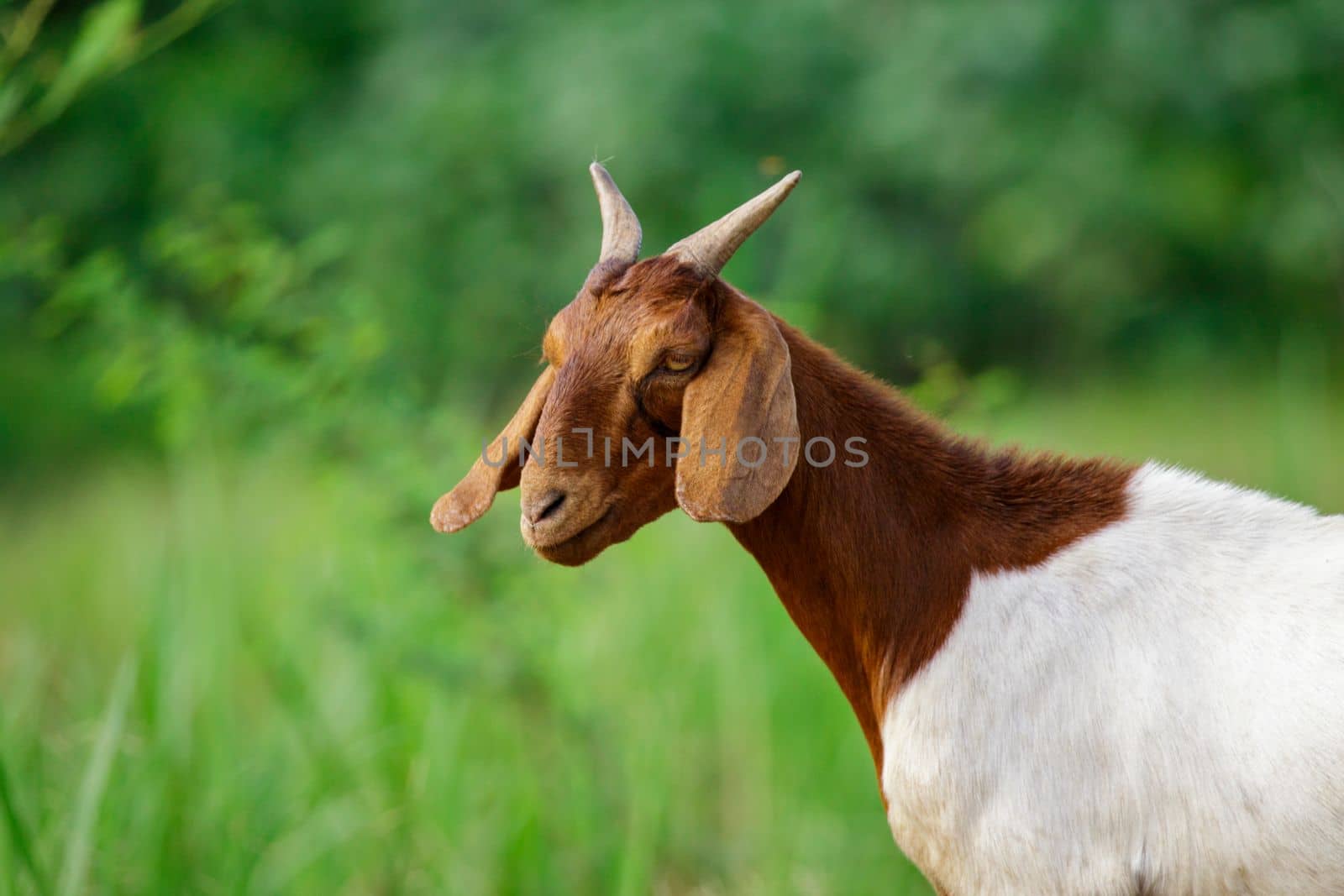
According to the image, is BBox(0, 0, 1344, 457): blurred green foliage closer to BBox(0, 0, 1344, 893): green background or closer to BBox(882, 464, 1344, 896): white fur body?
BBox(0, 0, 1344, 893): green background

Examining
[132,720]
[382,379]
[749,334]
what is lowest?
[132,720]

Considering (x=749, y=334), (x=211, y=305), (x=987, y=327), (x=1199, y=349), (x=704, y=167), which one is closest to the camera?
(x=749, y=334)

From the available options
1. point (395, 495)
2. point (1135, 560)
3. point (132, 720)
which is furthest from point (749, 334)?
point (132, 720)

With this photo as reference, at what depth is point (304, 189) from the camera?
9.91 metres

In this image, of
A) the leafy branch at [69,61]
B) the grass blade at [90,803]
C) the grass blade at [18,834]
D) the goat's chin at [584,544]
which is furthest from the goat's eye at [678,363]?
the grass blade at [90,803]

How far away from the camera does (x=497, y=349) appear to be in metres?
8.74

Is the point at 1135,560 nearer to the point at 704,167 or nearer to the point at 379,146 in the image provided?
the point at 704,167

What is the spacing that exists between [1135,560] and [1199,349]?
7853mm

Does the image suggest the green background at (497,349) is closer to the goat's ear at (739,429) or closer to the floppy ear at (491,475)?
the floppy ear at (491,475)

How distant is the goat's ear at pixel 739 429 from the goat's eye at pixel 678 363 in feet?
0.08

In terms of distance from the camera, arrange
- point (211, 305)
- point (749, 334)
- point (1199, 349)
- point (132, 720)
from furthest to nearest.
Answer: point (1199, 349) → point (211, 305) → point (132, 720) → point (749, 334)

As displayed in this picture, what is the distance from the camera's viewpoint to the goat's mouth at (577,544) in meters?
1.72

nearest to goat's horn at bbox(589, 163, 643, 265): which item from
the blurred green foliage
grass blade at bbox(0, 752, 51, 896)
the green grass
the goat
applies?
the goat

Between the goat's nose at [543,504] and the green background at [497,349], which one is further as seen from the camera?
the green background at [497,349]
